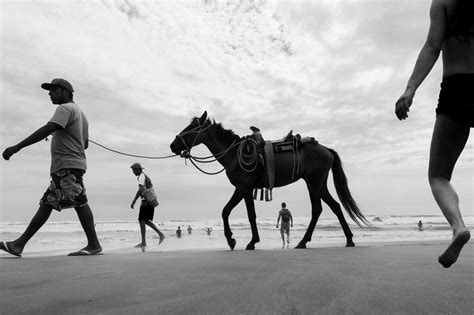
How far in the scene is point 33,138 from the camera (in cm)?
456

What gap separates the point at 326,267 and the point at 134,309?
177 centimetres

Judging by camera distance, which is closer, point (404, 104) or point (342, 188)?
point (404, 104)

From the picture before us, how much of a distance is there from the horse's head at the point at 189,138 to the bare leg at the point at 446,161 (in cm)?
579

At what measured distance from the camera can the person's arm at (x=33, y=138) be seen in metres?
4.46

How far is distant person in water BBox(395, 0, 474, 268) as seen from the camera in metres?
2.26

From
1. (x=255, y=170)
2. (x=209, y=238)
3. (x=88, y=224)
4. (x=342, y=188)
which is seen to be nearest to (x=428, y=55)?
(x=88, y=224)

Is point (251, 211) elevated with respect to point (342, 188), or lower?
lower

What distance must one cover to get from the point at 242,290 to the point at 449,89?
5.31ft

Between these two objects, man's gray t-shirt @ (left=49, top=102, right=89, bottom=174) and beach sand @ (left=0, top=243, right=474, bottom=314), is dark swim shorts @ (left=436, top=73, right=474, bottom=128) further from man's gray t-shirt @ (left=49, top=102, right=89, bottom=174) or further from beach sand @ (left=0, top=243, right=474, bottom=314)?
man's gray t-shirt @ (left=49, top=102, right=89, bottom=174)

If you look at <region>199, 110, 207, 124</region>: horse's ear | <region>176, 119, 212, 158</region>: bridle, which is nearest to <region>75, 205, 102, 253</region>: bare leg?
<region>176, 119, 212, 158</region>: bridle

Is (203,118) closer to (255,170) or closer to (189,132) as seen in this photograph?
(189,132)

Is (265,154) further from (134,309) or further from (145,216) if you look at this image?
(134,309)

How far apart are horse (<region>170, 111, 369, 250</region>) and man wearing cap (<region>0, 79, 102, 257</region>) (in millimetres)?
2963

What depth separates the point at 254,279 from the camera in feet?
8.34
